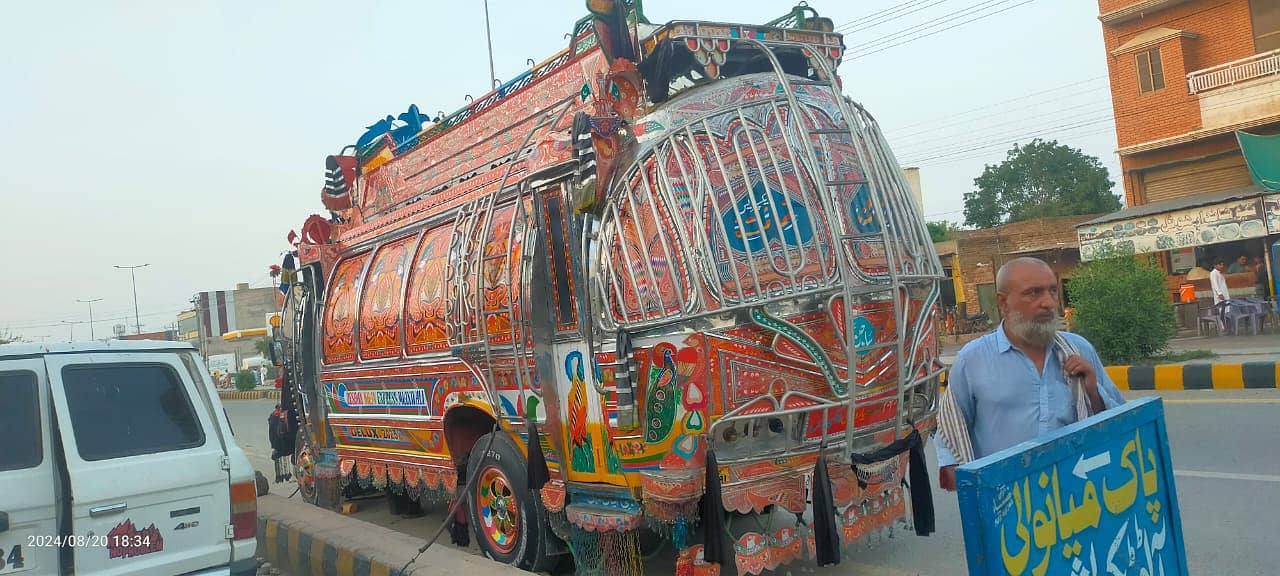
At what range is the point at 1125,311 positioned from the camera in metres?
12.7

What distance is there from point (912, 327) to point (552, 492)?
2.21 m

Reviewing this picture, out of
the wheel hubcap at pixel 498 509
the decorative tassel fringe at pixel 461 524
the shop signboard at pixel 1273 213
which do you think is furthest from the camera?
the shop signboard at pixel 1273 213

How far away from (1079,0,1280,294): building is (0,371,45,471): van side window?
18.4 m

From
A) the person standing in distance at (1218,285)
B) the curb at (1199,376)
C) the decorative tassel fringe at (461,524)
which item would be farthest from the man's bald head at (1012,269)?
the person standing in distance at (1218,285)

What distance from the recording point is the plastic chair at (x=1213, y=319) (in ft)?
53.0

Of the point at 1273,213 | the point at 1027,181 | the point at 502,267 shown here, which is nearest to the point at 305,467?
the point at 502,267

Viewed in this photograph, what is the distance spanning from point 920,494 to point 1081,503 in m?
2.28

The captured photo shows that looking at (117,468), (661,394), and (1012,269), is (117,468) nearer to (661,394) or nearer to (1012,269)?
(661,394)

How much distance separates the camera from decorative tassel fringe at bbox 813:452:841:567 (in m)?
4.32

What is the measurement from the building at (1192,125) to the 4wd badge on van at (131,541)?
18065 mm

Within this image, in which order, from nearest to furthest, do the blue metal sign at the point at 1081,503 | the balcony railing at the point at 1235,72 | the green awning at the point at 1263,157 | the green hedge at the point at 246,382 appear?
the blue metal sign at the point at 1081,503 < the green awning at the point at 1263,157 < the balcony railing at the point at 1235,72 < the green hedge at the point at 246,382

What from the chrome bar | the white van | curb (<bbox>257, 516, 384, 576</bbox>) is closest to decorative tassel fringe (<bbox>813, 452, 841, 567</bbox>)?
the chrome bar

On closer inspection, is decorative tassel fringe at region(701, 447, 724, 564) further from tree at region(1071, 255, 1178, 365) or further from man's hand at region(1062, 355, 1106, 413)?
tree at region(1071, 255, 1178, 365)

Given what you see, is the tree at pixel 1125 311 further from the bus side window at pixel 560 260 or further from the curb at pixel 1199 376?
the bus side window at pixel 560 260
